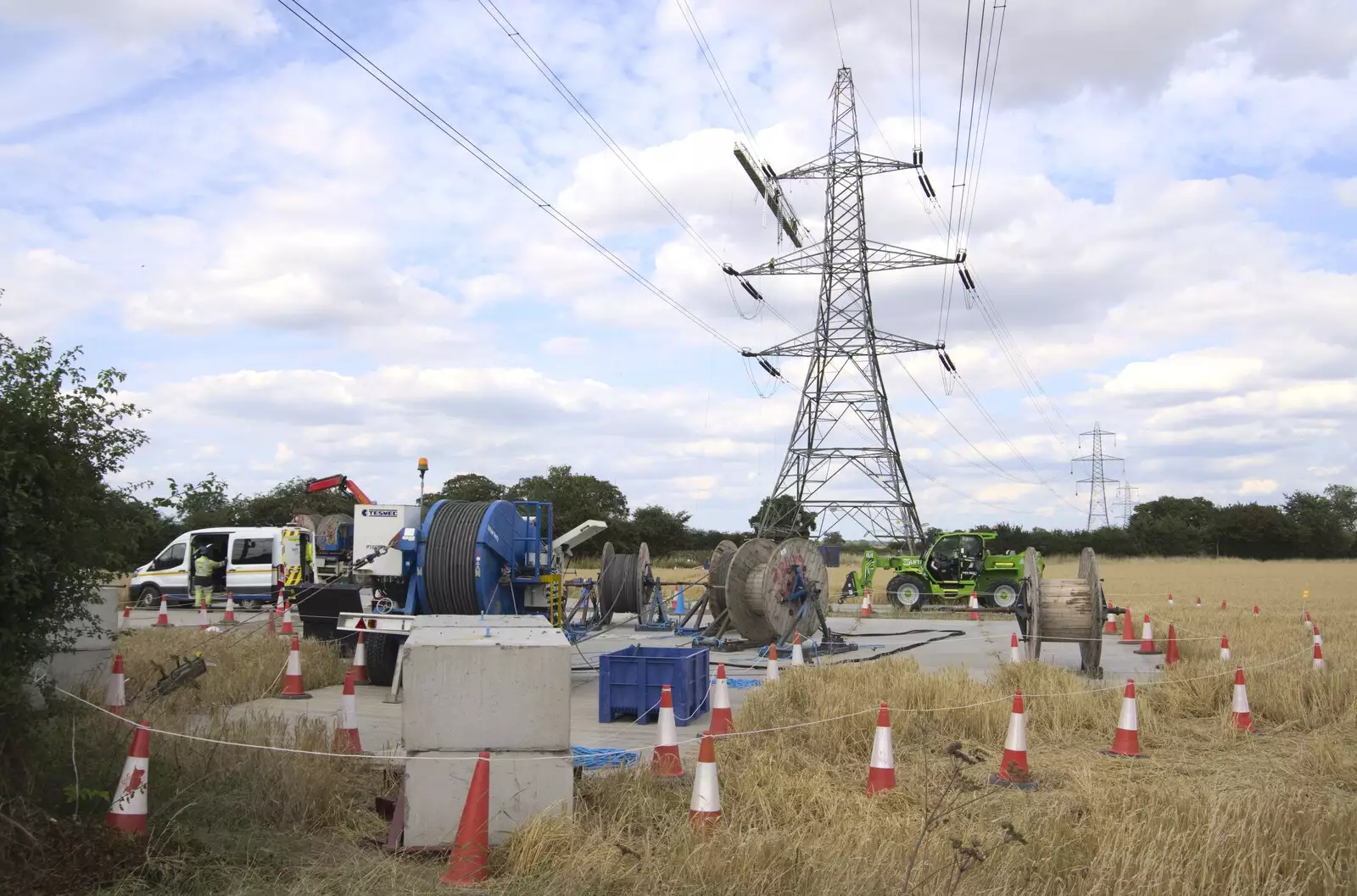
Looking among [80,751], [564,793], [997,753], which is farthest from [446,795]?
[997,753]

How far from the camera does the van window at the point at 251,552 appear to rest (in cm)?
2834

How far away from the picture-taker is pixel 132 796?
6133mm

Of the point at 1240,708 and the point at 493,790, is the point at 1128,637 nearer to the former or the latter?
the point at 1240,708

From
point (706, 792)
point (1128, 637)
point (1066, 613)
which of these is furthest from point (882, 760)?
point (1128, 637)

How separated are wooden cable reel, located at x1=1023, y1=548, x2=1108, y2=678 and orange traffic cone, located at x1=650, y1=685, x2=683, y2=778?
287 inches

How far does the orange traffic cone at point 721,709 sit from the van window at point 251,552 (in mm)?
21337

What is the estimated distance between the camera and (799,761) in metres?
8.16

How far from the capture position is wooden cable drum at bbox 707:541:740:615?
19438 mm

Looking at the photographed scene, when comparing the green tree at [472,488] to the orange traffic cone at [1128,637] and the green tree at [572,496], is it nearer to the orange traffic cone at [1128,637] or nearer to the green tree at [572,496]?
the green tree at [572,496]

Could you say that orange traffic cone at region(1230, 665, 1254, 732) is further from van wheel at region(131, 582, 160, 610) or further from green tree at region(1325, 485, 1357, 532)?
green tree at region(1325, 485, 1357, 532)

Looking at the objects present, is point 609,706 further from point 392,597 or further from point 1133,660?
point 1133,660

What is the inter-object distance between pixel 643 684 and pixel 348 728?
3324mm

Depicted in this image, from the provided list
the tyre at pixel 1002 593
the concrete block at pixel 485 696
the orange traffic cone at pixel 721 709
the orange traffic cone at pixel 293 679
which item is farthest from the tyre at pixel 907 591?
the concrete block at pixel 485 696

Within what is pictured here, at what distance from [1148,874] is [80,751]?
6.24 m
